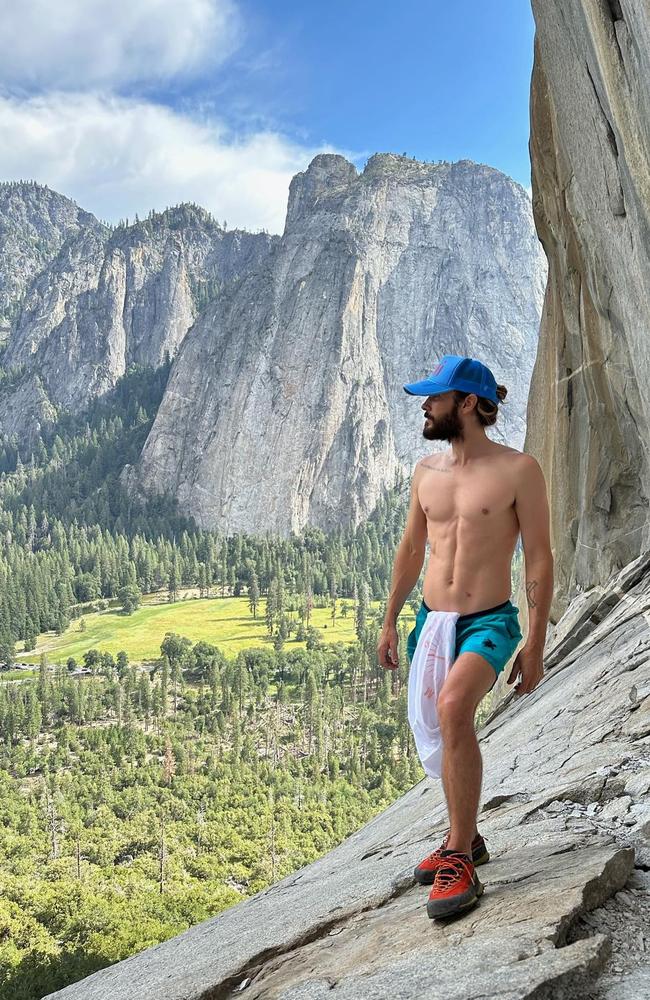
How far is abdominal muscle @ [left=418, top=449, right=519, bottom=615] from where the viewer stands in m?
3.43

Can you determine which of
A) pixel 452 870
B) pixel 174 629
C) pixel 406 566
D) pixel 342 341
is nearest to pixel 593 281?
pixel 406 566

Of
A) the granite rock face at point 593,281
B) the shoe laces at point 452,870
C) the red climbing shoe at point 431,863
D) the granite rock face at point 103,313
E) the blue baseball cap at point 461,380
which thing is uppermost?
the granite rock face at point 103,313

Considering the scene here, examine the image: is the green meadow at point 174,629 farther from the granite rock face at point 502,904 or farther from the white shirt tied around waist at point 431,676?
the white shirt tied around waist at point 431,676

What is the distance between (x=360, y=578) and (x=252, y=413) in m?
37.6

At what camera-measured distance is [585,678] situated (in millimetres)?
6832

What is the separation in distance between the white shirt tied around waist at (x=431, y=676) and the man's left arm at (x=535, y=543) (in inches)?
13.6

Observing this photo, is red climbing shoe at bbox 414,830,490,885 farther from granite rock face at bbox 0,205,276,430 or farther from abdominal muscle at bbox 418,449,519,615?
granite rock face at bbox 0,205,276,430

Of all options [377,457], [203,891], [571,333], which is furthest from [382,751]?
[377,457]

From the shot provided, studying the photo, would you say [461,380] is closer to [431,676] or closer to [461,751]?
[431,676]

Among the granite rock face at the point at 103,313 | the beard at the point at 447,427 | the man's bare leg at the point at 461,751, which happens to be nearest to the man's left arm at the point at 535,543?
the beard at the point at 447,427

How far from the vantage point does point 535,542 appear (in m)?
3.46

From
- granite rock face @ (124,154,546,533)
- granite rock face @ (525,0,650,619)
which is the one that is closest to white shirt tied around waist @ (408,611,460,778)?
granite rock face @ (525,0,650,619)

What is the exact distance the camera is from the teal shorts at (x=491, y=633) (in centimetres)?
327

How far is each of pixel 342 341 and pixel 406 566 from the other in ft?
416
